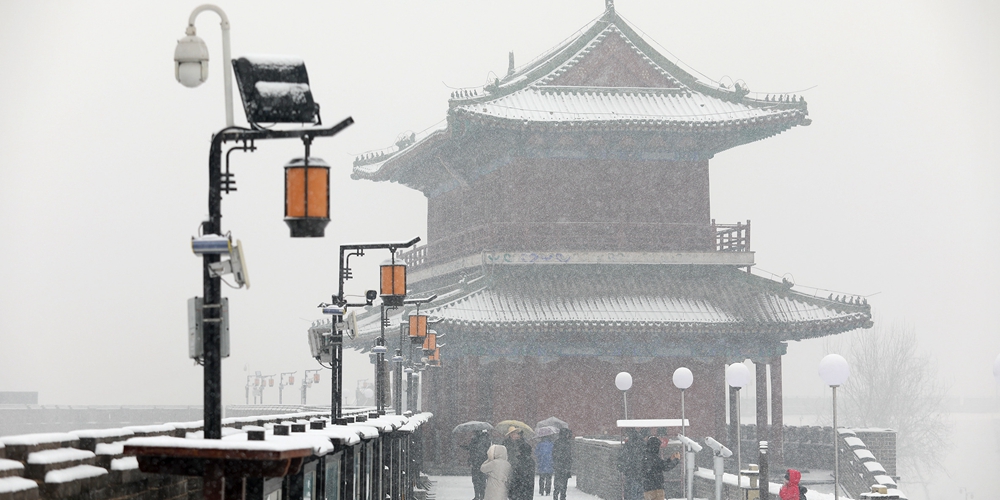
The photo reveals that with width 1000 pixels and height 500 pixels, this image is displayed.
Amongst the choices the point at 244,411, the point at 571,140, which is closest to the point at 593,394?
the point at 571,140

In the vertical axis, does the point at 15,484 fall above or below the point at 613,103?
below

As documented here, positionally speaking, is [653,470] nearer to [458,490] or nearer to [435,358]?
[458,490]

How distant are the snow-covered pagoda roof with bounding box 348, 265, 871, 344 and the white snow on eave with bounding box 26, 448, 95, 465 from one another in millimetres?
23814

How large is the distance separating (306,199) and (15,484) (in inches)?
119

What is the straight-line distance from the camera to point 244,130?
7.91m

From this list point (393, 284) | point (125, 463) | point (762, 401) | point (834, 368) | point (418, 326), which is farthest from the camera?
point (762, 401)

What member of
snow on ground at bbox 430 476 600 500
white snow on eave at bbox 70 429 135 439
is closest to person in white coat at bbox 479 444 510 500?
snow on ground at bbox 430 476 600 500

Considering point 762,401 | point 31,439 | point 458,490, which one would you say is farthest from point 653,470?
point 762,401

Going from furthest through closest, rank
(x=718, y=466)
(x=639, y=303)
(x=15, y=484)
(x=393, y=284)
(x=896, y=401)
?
(x=896, y=401) → (x=639, y=303) → (x=393, y=284) → (x=718, y=466) → (x=15, y=484)

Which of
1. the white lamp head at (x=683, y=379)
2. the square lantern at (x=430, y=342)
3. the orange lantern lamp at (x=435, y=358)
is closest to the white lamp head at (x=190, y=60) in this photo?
the white lamp head at (x=683, y=379)

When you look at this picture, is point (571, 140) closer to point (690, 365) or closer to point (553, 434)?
point (690, 365)

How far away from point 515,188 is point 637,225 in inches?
141

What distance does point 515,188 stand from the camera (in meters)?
33.0

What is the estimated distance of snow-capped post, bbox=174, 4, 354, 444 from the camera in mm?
7410
